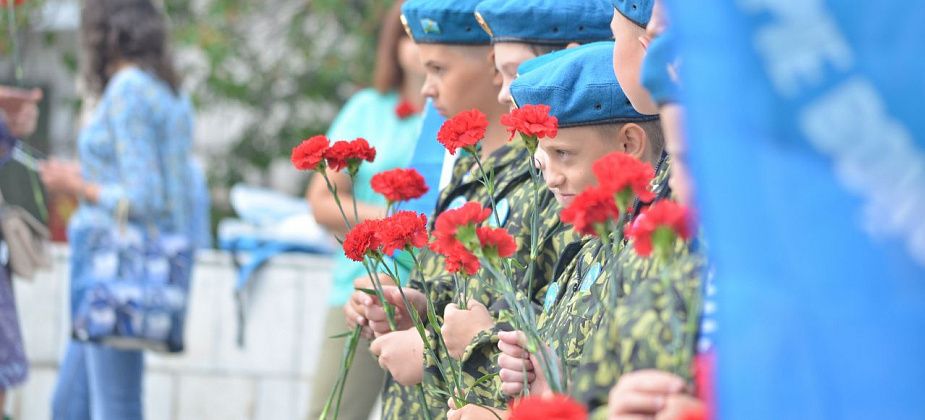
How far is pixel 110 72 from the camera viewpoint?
5.09 meters

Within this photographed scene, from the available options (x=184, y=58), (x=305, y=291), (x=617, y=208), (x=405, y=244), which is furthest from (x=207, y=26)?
(x=617, y=208)

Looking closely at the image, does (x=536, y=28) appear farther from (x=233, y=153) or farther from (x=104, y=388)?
(x=233, y=153)

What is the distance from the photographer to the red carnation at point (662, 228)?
163cm

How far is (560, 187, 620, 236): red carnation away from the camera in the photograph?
181 centimetres

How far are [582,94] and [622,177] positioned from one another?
85cm

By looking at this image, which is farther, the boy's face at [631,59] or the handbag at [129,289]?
the handbag at [129,289]

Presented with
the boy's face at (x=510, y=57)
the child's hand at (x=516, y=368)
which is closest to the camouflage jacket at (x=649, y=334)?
the child's hand at (x=516, y=368)

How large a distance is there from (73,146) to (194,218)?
7.28 m

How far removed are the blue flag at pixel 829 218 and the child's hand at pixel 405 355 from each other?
1449 millimetres

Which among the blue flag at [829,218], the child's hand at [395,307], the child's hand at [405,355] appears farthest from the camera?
the child's hand at [395,307]

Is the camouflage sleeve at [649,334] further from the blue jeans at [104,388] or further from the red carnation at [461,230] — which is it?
the blue jeans at [104,388]

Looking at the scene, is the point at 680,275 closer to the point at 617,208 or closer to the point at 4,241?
the point at 617,208

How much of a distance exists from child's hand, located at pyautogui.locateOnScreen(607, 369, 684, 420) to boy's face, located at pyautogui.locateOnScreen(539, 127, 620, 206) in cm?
95

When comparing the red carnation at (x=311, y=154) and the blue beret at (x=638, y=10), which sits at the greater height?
the blue beret at (x=638, y=10)
